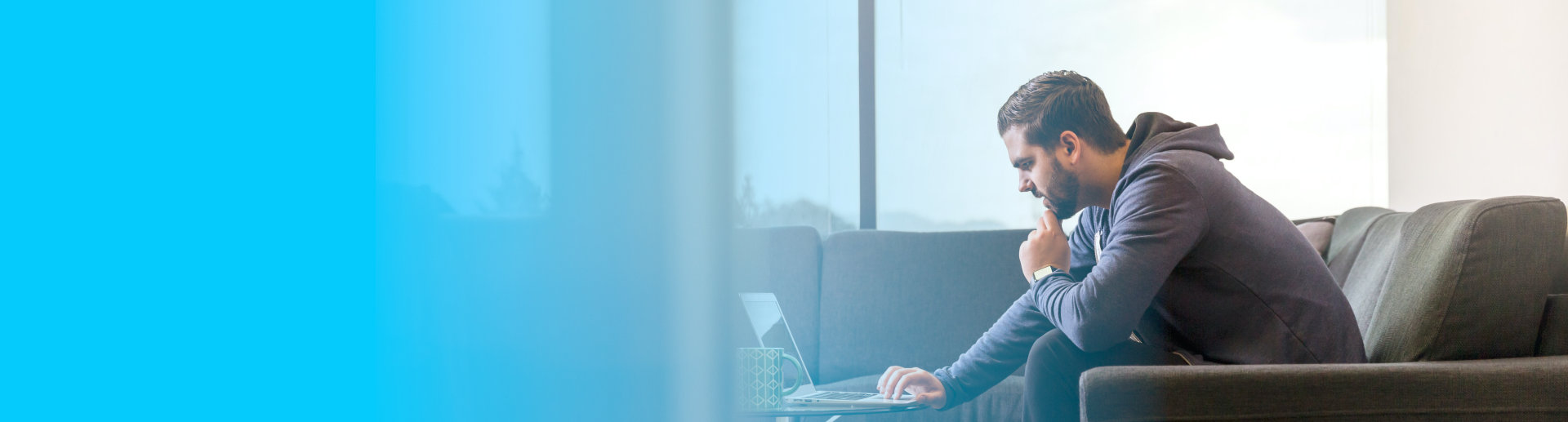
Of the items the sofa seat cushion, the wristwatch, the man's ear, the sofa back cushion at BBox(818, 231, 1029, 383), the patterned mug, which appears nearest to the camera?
the patterned mug

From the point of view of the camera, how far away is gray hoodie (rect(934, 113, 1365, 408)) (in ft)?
3.95

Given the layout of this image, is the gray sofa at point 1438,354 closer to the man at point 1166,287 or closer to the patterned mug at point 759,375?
the man at point 1166,287

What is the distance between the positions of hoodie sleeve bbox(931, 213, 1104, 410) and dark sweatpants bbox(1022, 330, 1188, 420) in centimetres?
10

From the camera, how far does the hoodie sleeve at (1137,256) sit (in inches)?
47.3

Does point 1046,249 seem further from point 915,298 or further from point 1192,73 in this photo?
point 1192,73

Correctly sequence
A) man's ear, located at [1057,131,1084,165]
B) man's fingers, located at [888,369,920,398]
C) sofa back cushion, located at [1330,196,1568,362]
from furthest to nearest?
man's ear, located at [1057,131,1084,165]
man's fingers, located at [888,369,920,398]
sofa back cushion, located at [1330,196,1568,362]

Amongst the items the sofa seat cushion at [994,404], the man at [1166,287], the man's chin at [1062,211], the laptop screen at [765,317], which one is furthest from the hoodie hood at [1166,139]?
the laptop screen at [765,317]

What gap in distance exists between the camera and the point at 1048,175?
4.93 ft

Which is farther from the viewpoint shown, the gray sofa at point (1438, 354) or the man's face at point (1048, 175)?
the man's face at point (1048, 175)

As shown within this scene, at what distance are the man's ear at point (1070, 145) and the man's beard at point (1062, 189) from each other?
0.7 inches

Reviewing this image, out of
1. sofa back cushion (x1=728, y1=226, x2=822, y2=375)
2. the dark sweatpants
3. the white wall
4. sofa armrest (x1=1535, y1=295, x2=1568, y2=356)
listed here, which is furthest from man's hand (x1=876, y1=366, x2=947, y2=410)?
the white wall

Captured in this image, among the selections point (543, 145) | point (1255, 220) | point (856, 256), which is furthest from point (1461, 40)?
point (543, 145)

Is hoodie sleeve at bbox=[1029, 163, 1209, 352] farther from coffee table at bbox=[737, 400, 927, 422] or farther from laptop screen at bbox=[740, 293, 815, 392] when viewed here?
laptop screen at bbox=[740, 293, 815, 392]

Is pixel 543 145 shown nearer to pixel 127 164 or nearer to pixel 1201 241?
pixel 127 164
